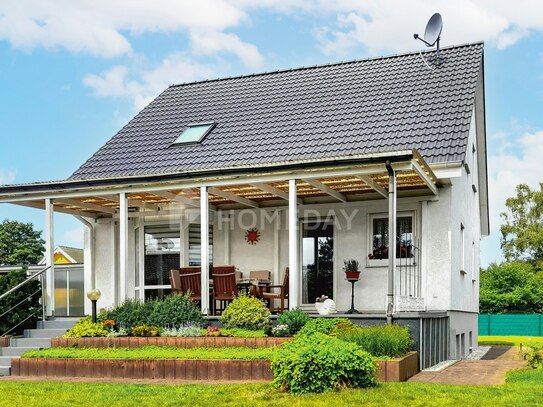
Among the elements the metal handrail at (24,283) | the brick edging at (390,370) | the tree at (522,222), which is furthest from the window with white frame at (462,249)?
the tree at (522,222)

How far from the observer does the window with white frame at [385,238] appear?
16527mm

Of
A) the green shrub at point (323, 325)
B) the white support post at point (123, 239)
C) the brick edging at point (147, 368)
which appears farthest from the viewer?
the white support post at point (123, 239)

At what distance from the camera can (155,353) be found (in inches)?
496

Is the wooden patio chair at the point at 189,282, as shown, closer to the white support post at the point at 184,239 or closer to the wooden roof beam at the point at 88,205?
the white support post at the point at 184,239

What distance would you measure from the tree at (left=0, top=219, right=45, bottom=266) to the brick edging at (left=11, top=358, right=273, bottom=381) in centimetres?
4138

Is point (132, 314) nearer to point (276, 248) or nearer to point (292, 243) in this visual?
point (292, 243)

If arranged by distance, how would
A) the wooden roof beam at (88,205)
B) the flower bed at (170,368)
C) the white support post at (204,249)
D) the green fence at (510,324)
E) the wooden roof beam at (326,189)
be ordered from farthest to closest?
the green fence at (510,324), the wooden roof beam at (88,205), the white support post at (204,249), the wooden roof beam at (326,189), the flower bed at (170,368)

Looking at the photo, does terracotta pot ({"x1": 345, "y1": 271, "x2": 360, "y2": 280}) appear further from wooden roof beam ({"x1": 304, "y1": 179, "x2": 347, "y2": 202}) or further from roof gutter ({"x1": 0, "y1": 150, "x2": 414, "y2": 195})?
roof gutter ({"x1": 0, "y1": 150, "x2": 414, "y2": 195})

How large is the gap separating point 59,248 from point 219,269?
2008cm

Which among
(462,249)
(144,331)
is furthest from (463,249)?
(144,331)

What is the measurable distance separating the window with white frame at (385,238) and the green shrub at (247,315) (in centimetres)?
370

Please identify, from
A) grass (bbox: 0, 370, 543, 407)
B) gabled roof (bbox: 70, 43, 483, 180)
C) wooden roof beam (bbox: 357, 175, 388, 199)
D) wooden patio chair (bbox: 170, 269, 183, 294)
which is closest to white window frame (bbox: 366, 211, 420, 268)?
wooden roof beam (bbox: 357, 175, 388, 199)

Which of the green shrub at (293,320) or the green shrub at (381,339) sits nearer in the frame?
the green shrub at (381,339)

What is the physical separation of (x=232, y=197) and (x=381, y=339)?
626 cm
